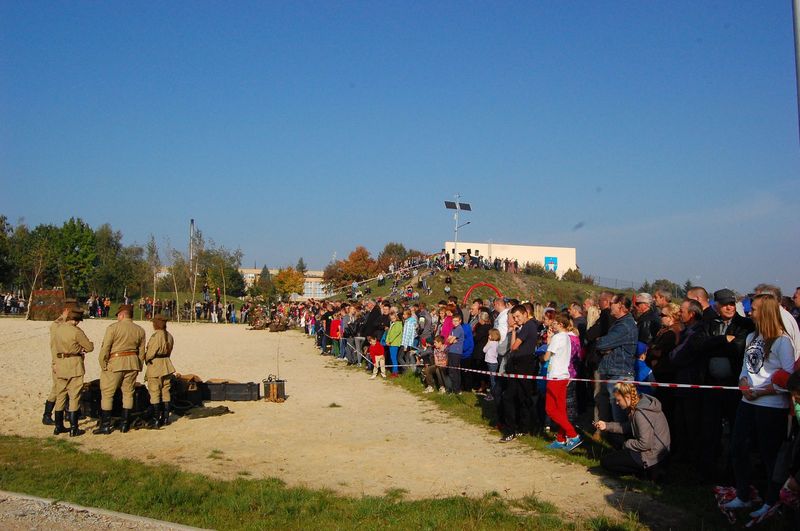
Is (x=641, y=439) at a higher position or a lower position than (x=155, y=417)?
higher

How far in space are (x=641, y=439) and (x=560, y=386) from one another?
1.79 metres

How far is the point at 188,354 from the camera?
77.3 ft

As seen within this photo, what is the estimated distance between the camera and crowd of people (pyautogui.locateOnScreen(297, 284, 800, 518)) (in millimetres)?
5914

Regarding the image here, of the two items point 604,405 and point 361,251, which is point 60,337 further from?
point 361,251

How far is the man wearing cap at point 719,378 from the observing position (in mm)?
7379

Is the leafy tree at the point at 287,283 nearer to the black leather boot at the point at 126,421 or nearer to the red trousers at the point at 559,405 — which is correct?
the black leather boot at the point at 126,421

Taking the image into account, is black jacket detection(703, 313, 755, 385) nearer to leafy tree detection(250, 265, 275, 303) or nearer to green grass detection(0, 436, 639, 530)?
green grass detection(0, 436, 639, 530)

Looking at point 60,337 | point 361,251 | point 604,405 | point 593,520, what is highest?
point 361,251

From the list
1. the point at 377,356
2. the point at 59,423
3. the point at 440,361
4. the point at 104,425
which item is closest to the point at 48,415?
the point at 59,423

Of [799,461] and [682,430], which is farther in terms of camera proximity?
[682,430]

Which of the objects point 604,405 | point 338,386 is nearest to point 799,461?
point 604,405

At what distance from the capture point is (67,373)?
10453mm

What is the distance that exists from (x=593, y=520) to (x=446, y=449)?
3479mm

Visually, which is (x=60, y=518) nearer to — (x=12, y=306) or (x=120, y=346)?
(x=120, y=346)
